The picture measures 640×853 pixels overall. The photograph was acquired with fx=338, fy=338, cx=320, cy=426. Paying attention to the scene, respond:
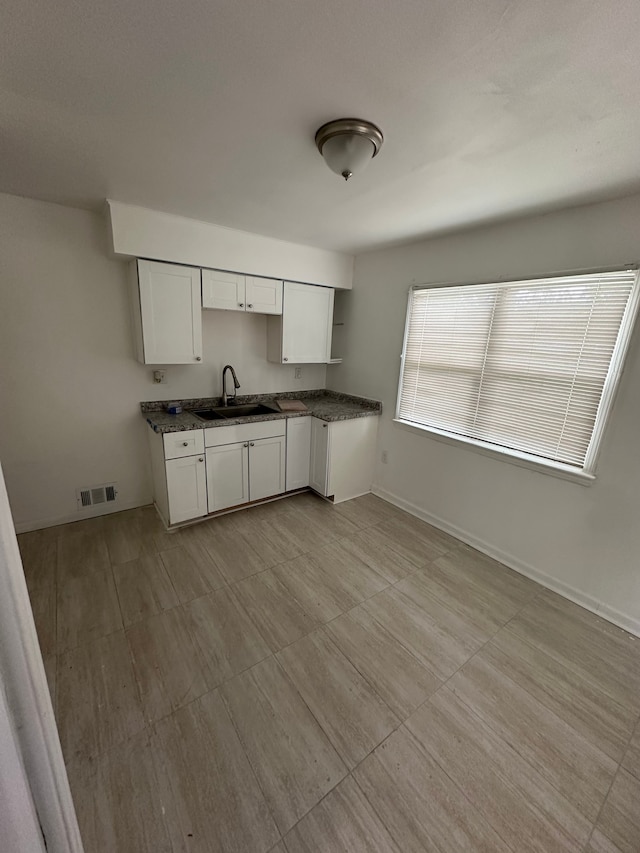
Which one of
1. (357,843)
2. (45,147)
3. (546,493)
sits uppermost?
(45,147)

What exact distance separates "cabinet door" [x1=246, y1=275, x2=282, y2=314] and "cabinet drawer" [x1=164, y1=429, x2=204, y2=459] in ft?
3.73

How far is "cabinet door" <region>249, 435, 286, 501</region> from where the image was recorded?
293 centimetres

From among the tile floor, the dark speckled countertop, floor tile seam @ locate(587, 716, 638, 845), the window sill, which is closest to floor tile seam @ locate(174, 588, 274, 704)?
the tile floor

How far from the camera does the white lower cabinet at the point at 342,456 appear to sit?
306 centimetres

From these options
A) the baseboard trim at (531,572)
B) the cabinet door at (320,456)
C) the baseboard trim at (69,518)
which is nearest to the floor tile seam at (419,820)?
the baseboard trim at (531,572)

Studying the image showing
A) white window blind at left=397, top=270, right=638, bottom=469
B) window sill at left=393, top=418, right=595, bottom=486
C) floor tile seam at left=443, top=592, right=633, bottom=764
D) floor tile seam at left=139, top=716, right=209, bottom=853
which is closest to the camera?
floor tile seam at left=139, top=716, right=209, bottom=853

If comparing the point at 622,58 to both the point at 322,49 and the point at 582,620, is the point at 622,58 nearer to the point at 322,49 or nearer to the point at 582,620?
the point at 322,49

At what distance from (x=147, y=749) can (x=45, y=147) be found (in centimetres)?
259

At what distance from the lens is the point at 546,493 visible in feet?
7.23

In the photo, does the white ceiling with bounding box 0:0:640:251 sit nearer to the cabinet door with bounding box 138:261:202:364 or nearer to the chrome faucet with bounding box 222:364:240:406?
the cabinet door with bounding box 138:261:202:364

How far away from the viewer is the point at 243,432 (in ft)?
9.19

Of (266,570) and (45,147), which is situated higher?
(45,147)

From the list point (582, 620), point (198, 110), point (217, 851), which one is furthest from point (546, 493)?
point (198, 110)

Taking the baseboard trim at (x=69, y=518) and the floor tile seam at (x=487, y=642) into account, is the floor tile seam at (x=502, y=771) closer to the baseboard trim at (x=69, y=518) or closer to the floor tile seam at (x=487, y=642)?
the floor tile seam at (x=487, y=642)
